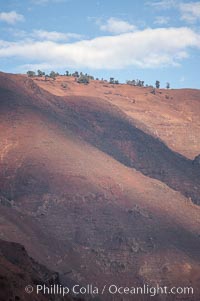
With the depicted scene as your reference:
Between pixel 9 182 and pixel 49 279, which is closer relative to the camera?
pixel 49 279

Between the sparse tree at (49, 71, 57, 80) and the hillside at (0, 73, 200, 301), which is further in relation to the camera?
the sparse tree at (49, 71, 57, 80)

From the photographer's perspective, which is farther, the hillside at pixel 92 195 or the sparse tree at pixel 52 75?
the sparse tree at pixel 52 75

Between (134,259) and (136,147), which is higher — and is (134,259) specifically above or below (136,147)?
below

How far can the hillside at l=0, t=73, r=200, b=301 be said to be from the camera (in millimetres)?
31109

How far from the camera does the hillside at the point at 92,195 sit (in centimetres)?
3111

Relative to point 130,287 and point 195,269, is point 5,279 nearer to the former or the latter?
point 130,287

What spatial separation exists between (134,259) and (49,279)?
14.2 metres

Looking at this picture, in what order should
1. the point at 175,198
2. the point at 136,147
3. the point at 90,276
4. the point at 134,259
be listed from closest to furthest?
the point at 90,276 < the point at 134,259 < the point at 175,198 < the point at 136,147

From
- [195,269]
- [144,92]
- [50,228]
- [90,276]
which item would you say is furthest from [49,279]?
[144,92]

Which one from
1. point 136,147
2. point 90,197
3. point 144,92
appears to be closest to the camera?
point 90,197

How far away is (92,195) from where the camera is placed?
37719mm

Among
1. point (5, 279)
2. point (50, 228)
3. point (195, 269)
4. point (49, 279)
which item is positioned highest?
point (5, 279)

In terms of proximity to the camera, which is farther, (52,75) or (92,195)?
(52,75)

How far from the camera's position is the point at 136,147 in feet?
183
